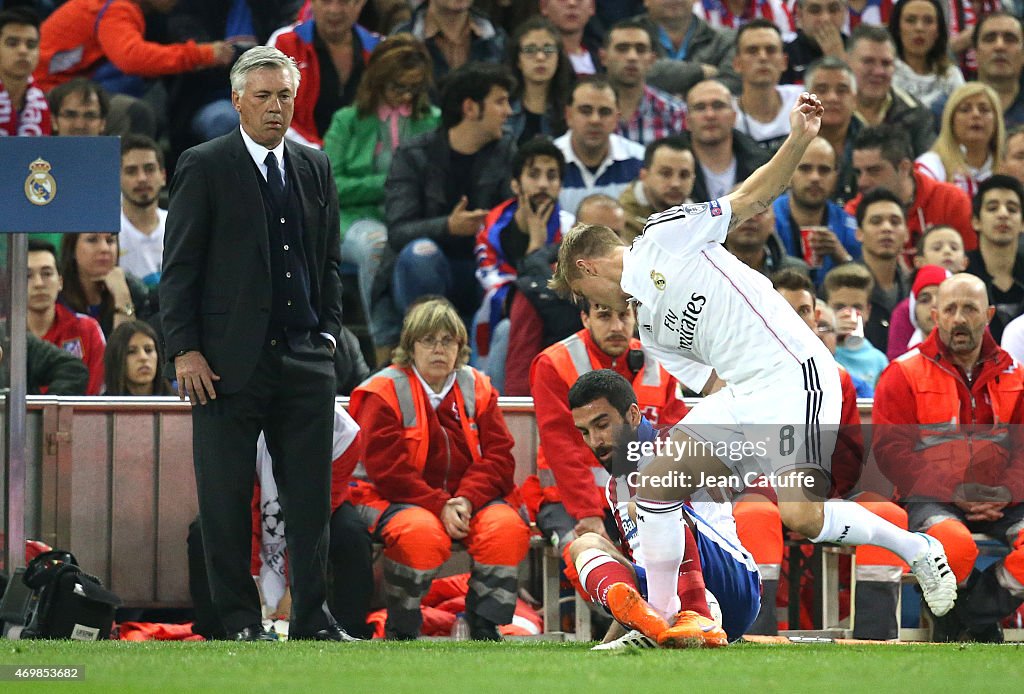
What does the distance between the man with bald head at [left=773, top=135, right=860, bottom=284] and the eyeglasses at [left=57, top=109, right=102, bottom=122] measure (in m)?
4.82

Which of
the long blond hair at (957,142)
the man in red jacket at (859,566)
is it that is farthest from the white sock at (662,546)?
the long blond hair at (957,142)

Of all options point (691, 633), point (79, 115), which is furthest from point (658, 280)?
point (79, 115)

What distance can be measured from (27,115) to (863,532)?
6.98 metres

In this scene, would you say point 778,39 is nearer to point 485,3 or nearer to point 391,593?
point 485,3

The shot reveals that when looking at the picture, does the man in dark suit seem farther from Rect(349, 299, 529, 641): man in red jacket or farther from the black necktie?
Rect(349, 299, 529, 641): man in red jacket

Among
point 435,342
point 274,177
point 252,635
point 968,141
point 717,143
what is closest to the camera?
point 252,635

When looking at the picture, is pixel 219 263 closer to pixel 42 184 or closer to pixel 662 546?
pixel 42 184

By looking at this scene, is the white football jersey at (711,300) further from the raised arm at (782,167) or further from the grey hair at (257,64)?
the grey hair at (257,64)

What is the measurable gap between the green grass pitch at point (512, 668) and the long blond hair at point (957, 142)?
643 cm

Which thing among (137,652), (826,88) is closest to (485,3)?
(826,88)

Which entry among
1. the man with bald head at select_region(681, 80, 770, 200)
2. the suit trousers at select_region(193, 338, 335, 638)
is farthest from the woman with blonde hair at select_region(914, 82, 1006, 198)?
the suit trousers at select_region(193, 338, 335, 638)

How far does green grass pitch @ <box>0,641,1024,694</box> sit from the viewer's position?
536 centimetres

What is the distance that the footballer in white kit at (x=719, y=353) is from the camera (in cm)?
668

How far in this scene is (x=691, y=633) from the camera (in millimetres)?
6676
